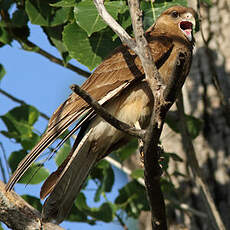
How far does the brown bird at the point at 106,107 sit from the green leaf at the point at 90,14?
0.38m

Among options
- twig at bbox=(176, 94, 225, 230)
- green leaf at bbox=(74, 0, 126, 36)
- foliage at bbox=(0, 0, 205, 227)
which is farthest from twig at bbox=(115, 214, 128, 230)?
green leaf at bbox=(74, 0, 126, 36)

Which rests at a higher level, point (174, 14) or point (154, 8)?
point (154, 8)

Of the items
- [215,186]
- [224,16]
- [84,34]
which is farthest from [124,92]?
[224,16]

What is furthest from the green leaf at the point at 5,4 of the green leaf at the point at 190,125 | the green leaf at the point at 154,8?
the green leaf at the point at 190,125

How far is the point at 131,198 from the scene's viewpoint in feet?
14.9

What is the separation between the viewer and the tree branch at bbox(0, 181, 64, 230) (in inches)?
119

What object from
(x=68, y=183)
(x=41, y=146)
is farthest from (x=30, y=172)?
(x=41, y=146)

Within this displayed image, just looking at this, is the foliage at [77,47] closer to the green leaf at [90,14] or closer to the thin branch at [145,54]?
the green leaf at [90,14]

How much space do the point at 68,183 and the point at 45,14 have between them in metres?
1.42

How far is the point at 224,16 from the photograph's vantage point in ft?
18.5

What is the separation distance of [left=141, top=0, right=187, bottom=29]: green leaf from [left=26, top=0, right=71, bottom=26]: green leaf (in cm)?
62

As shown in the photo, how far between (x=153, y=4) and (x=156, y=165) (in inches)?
60.2

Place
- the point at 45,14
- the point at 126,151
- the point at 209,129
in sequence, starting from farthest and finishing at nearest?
the point at 209,129 → the point at 126,151 → the point at 45,14

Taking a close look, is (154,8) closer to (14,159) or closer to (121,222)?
(14,159)
